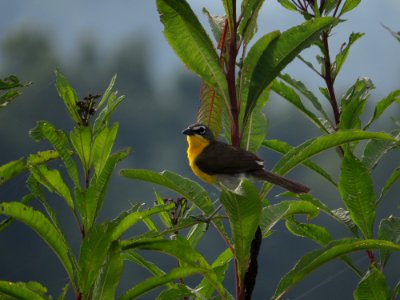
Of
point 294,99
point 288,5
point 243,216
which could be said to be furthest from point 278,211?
point 288,5

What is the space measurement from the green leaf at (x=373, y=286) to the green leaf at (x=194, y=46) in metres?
1.06

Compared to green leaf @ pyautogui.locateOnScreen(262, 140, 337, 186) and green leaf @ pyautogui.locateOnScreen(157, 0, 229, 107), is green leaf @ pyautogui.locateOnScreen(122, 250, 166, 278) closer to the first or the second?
green leaf @ pyautogui.locateOnScreen(262, 140, 337, 186)

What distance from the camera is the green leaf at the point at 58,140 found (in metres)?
3.17

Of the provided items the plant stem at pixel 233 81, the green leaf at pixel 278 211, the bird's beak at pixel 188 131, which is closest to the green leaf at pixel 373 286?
the green leaf at pixel 278 211

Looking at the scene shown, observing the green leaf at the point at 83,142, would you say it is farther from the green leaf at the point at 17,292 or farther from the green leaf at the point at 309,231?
the green leaf at the point at 309,231

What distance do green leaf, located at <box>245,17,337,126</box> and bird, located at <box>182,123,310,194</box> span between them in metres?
0.36

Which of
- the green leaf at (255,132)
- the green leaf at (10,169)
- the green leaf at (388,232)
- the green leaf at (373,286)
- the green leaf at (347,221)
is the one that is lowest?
the green leaf at (373,286)

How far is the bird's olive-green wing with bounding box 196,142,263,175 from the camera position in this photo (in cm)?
349

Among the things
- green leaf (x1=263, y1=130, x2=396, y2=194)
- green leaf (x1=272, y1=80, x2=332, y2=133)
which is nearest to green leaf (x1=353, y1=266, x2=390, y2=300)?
green leaf (x1=263, y1=130, x2=396, y2=194)

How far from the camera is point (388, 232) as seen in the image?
3.69 metres

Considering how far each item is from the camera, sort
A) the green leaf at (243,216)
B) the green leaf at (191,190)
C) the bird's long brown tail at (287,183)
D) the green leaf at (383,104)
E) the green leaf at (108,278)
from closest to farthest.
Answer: the green leaf at (243,216) < the green leaf at (108,278) < the green leaf at (191,190) < the bird's long brown tail at (287,183) < the green leaf at (383,104)

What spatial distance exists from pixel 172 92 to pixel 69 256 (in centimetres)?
9964

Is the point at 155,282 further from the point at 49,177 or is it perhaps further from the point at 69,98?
the point at 69,98

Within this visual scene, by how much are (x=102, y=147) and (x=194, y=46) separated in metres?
0.66
